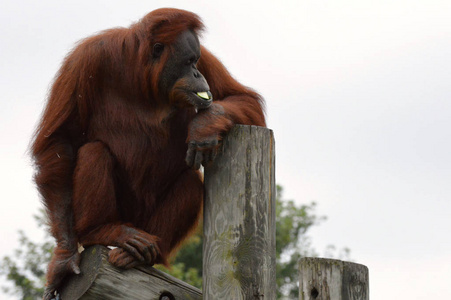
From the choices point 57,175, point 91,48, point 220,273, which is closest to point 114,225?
point 57,175

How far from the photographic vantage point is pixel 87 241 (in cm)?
446

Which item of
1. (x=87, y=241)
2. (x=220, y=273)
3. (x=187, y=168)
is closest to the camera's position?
(x=220, y=273)

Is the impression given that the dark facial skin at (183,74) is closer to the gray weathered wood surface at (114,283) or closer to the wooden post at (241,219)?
the wooden post at (241,219)

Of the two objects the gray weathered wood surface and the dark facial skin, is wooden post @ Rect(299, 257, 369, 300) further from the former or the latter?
the dark facial skin

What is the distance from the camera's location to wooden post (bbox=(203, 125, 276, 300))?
400cm

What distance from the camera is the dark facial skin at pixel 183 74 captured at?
442 cm

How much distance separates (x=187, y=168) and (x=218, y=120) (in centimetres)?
61

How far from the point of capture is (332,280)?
4.21 meters

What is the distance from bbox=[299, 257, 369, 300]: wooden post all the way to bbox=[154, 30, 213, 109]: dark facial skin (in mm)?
1161

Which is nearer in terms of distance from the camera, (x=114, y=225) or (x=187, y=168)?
(x=114, y=225)

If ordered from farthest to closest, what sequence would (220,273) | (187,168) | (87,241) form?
(187,168), (87,241), (220,273)

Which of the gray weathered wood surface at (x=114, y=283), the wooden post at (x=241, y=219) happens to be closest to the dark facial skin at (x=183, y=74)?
the wooden post at (x=241, y=219)

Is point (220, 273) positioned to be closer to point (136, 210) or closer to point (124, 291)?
point (124, 291)

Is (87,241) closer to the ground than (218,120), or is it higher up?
closer to the ground
